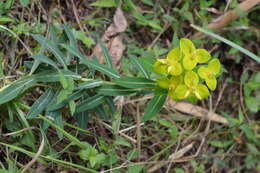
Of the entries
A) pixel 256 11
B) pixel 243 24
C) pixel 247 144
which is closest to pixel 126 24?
pixel 243 24

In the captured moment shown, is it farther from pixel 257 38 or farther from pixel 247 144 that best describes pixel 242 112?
pixel 257 38

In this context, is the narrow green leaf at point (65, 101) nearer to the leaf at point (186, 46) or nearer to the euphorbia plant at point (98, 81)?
the euphorbia plant at point (98, 81)

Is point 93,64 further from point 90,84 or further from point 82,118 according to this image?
point 82,118

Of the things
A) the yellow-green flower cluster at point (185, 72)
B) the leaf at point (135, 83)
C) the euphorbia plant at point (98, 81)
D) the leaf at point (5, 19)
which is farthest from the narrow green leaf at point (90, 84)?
the leaf at point (5, 19)

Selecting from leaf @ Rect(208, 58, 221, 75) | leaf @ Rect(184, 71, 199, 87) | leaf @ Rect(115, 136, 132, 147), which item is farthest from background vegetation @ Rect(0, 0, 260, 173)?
leaf @ Rect(184, 71, 199, 87)

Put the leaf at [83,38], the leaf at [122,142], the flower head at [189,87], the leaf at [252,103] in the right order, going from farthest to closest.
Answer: the leaf at [252,103]
the leaf at [83,38]
the leaf at [122,142]
the flower head at [189,87]
